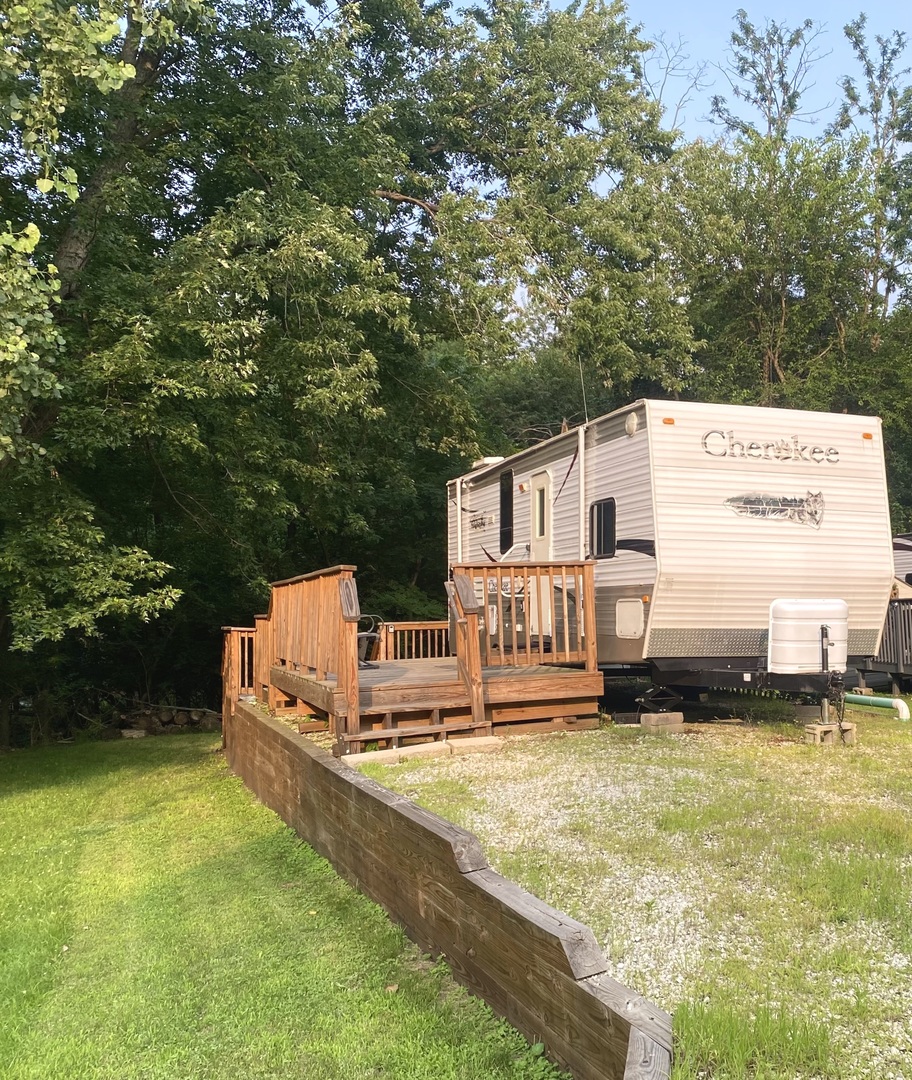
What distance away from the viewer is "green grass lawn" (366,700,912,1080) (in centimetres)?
231

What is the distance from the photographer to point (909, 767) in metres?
5.70

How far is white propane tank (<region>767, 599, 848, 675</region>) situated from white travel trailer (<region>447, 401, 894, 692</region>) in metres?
0.01

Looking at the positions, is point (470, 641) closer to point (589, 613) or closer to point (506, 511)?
point (589, 613)

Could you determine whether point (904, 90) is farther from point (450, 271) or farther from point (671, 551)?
point (671, 551)

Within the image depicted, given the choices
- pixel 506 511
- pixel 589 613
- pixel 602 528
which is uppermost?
pixel 506 511

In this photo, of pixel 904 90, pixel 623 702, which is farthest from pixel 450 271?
pixel 904 90

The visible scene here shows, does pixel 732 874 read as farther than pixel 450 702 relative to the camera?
No

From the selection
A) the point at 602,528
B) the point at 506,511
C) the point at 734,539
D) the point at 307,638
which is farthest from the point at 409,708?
the point at 506,511

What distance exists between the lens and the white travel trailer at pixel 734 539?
24.0ft

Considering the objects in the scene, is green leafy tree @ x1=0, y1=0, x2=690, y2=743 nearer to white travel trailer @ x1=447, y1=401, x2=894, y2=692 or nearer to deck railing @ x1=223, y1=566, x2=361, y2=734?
deck railing @ x1=223, y1=566, x2=361, y2=734

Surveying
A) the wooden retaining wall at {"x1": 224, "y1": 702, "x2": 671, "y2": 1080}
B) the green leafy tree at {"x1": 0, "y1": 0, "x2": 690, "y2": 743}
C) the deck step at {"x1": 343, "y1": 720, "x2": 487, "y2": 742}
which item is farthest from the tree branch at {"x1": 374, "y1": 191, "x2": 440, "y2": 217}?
the wooden retaining wall at {"x1": 224, "y1": 702, "x2": 671, "y2": 1080}

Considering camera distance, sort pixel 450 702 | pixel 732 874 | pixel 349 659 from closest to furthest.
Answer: pixel 732 874 → pixel 349 659 → pixel 450 702

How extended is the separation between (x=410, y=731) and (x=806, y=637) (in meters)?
3.37

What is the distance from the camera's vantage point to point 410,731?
6.52m
